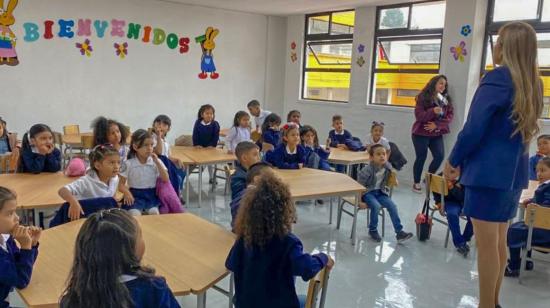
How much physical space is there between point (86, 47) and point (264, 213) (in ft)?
20.0

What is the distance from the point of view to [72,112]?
6855mm

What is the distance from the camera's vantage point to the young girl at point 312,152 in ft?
15.6

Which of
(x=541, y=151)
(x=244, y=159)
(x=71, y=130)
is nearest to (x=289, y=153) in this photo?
(x=244, y=159)

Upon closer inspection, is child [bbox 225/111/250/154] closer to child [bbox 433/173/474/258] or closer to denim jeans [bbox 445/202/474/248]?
child [bbox 433/173/474/258]

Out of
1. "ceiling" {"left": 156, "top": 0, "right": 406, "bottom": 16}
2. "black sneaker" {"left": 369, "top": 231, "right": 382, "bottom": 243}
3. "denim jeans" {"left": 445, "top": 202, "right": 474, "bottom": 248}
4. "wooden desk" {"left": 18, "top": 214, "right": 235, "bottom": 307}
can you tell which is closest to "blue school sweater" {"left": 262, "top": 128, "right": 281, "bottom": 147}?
"black sneaker" {"left": 369, "top": 231, "right": 382, "bottom": 243}

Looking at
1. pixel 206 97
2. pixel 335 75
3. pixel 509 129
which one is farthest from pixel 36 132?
pixel 335 75

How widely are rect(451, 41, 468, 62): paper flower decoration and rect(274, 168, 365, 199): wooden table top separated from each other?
125 inches

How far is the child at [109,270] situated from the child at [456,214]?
301cm

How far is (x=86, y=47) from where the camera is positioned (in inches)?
268

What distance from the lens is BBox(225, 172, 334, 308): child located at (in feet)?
5.73

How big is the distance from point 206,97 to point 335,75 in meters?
2.41

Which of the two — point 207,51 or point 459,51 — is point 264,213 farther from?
Result: point 207,51

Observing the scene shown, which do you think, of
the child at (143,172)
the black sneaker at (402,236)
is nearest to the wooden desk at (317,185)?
the black sneaker at (402,236)

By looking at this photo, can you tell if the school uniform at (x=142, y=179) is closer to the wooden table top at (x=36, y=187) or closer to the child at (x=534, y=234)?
the wooden table top at (x=36, y=187)
